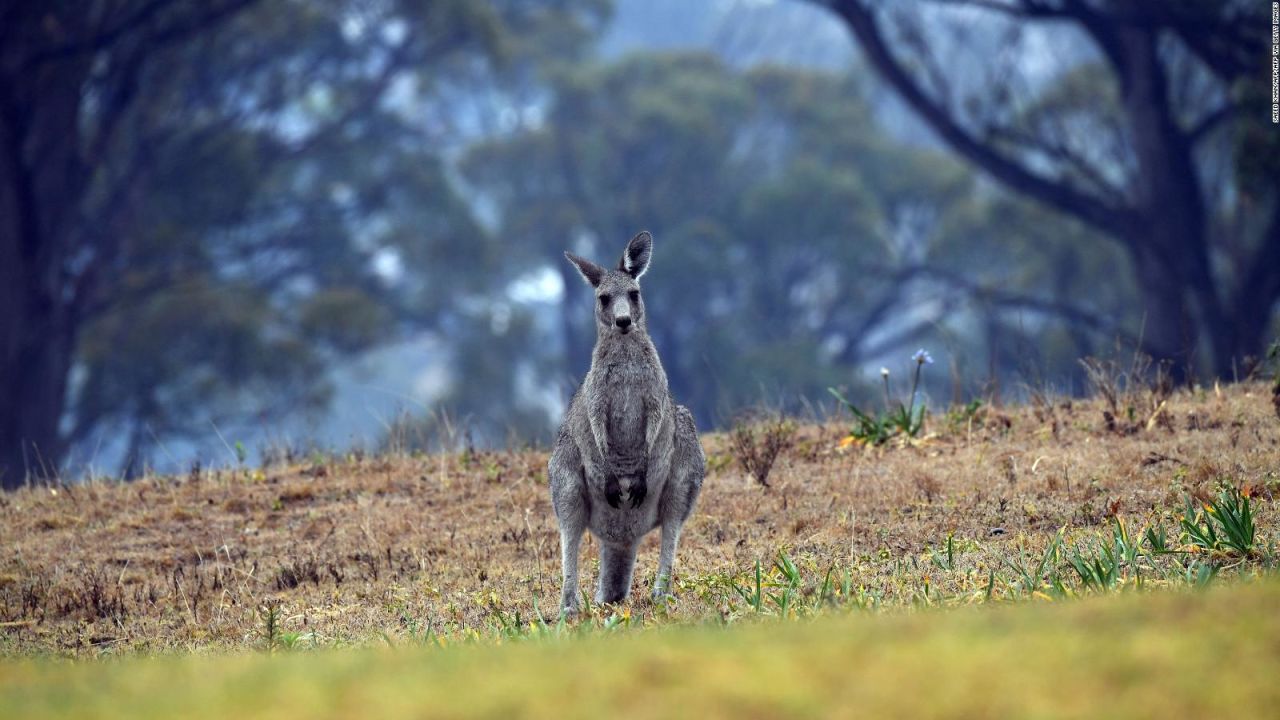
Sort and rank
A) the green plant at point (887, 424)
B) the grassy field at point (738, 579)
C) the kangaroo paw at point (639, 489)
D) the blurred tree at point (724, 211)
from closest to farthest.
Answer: the grassy field at point (738, 579) < the kangaroo paw at point (639, 489) < the green plant at point (887, 424) < the blurred tree at point (724, 211)

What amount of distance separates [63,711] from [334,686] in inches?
19.0

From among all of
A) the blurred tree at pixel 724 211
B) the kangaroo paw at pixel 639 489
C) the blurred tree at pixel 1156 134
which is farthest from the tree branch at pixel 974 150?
the kangaroo paw at pixel 639 489

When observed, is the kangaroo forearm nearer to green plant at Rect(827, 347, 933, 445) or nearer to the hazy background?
green plant at Rect(827, 347, 933, 445)

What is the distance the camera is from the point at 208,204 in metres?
27.0

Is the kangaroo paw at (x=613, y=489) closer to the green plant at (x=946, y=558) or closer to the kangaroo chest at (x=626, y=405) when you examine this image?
the kangaroo chest at (x=626, y=405)

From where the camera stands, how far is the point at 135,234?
25203 millimetres

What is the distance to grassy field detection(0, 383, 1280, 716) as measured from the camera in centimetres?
246

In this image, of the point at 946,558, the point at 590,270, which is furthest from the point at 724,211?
the point at 946,558

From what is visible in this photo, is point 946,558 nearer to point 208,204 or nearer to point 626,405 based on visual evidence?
point 626,405

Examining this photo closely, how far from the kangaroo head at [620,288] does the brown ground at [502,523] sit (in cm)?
137

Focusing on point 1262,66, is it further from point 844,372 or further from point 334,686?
point 334,686

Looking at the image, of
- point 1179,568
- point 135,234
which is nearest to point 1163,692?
point 1179,568

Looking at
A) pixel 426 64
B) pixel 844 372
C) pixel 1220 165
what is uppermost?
pixel 426 64

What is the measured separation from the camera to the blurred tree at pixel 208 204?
2022 centimetres
